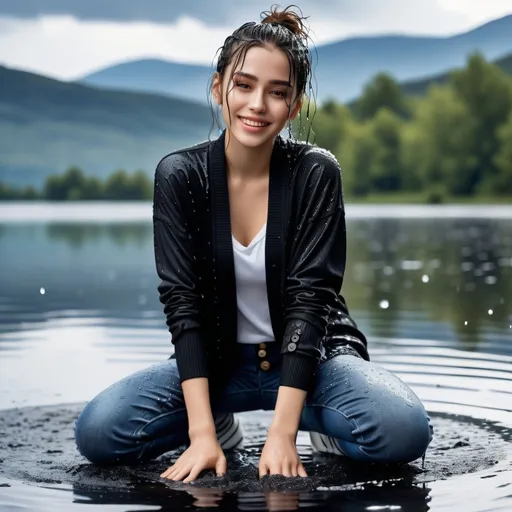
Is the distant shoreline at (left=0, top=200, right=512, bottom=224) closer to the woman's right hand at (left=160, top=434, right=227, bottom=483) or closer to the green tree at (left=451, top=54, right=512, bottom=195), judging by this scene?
the green tree at (left=451, top=54, right=512, bottom=195)

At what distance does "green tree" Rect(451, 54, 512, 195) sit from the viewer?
61.9 meters

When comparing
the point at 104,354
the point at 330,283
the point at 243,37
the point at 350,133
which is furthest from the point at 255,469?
the point at 350,133

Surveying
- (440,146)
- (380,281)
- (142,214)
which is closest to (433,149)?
(440,146)

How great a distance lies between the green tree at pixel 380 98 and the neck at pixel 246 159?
7504cm

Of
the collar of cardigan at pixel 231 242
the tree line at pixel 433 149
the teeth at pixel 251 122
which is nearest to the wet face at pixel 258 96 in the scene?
the teeth at pixel 251 122

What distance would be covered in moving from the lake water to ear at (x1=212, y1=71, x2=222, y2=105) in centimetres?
125

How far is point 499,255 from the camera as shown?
14516mm

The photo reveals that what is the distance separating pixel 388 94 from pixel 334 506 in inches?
3149

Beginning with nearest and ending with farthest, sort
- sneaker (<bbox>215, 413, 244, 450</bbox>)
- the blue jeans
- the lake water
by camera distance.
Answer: the blue jeans
sneaker (<bbox>215, 413, 244, 450</bbox>)
the lake water

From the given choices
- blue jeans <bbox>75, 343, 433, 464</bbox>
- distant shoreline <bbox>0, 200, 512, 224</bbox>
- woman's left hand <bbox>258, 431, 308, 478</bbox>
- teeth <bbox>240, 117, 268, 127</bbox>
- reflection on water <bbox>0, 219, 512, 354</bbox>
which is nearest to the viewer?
woman's left hand <bbox>258, 431, 308, 478</bbox>

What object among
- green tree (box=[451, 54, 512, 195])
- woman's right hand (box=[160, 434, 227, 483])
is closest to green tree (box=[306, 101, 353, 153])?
green tree (box=[451, 54, 512, 195])

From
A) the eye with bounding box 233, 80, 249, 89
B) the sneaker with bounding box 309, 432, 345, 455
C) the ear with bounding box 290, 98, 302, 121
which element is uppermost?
the eye with bounding box 233, 80, 249, 89

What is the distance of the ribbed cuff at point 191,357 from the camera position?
3748mm

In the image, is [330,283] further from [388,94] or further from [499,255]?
[388,94]
